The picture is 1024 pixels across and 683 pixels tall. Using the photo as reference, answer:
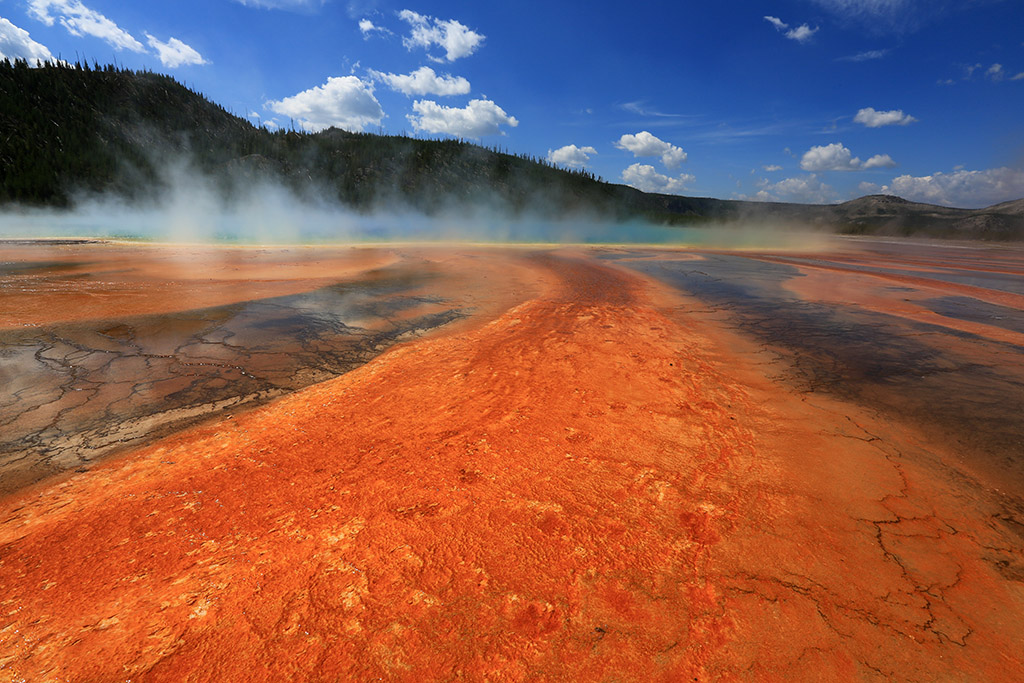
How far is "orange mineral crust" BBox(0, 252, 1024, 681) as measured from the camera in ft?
5.55

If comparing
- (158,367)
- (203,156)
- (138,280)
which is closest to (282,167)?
(203,156)

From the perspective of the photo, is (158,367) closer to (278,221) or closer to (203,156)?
(278,221)

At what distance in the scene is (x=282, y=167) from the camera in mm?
59781

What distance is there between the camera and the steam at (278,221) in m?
29.0

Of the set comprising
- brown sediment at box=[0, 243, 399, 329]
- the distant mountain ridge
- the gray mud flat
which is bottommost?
the gray mud flat

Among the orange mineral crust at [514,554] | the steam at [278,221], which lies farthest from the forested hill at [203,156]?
the orange mineral crust at [514,554]

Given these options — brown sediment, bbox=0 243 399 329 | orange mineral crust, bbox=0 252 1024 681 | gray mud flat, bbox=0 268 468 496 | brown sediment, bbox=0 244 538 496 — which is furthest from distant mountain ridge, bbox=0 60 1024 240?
orange mineral crust, bbox=0 252 1024 681

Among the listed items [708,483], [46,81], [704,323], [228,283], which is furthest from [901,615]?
[46,81]

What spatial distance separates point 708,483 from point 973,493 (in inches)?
74.8

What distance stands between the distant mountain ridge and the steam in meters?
1.03

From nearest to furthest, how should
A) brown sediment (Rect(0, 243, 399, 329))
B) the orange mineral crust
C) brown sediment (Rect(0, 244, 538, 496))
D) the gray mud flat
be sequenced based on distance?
1. the orange mineral crust
2. the gray mud flat
3. brown sediment (Rect(0, 244, 538, 496))
4. brown sediment (Rect(0, 243, 399, 329))

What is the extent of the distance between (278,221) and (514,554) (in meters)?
48.1

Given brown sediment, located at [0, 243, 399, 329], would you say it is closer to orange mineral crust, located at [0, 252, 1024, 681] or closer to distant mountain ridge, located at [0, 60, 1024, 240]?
orange mineral crust, located at [0, 252, 1024, 681]

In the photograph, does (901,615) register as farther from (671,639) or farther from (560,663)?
(560,663)
